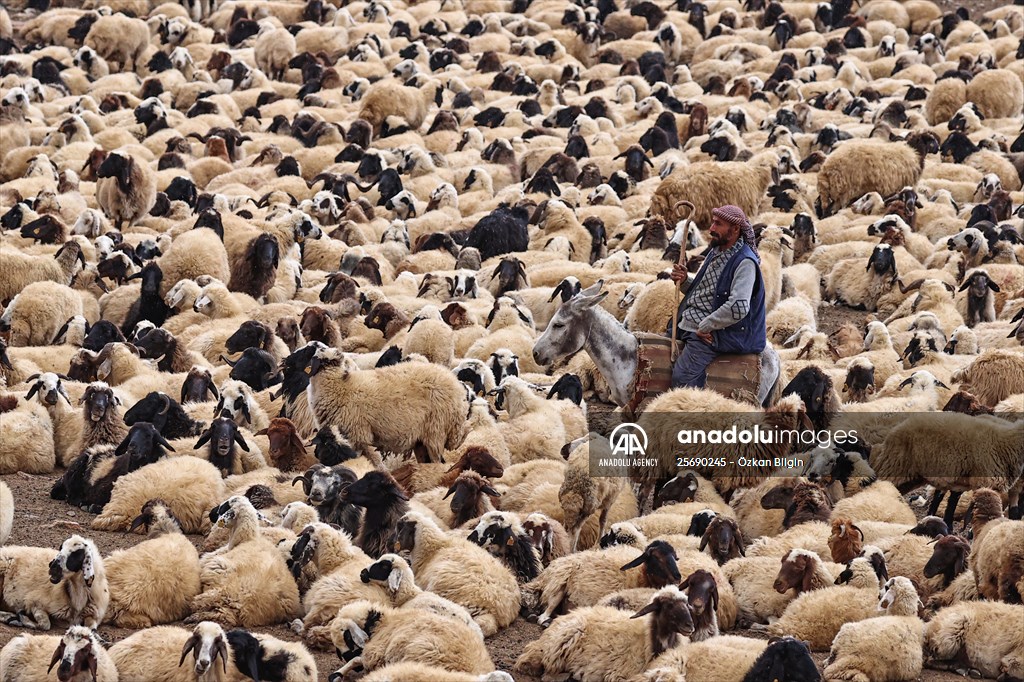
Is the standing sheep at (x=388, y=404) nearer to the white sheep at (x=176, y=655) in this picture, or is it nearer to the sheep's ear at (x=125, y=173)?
the white sheep at (x=176, y=655)

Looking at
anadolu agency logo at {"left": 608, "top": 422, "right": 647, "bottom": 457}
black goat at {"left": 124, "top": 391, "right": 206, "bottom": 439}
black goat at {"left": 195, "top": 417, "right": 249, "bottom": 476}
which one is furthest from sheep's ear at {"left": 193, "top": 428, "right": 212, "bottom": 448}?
anadolu agency logo at {"left": 608, "top": 422, "right": 647, "bottom": 457}

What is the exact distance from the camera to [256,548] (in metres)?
8.99

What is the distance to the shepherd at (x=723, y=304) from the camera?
1099 cm

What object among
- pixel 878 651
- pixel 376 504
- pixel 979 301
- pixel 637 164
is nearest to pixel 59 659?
pixel 376 504

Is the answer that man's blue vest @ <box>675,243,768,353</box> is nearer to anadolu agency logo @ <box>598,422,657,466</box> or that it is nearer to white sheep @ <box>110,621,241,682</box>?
anadolu agency logo @ <box>598,422,657,466</box>

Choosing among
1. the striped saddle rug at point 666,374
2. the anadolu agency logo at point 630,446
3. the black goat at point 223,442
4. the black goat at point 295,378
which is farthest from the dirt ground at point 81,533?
the black goat at point 295,378

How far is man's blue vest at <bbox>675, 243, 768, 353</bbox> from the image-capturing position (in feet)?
36.4

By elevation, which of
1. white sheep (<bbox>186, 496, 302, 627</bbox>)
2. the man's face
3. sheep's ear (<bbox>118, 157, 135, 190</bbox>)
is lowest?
white sheep (<bbox>186, 496, 302, 627</bbox>)

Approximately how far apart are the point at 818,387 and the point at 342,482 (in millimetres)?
3422

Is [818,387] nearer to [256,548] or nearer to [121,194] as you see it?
[256,548]

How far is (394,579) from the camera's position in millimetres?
8422

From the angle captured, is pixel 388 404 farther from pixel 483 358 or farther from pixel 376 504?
pixel 483 358

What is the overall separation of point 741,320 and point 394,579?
147 inches

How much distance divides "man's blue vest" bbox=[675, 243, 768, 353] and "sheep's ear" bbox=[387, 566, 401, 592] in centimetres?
361
